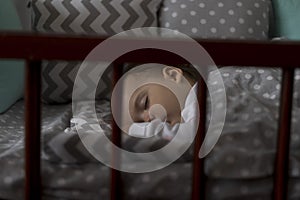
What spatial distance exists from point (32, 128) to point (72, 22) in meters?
0.94

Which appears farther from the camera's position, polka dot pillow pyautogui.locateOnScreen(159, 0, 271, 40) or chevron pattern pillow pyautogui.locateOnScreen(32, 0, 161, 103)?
polka dot pillow pyautogui.locateOnScreen(159, 0, 271, 40)

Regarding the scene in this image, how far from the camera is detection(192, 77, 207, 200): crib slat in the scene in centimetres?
99

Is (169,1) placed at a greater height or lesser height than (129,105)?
greater

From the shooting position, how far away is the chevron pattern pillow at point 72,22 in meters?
1.86

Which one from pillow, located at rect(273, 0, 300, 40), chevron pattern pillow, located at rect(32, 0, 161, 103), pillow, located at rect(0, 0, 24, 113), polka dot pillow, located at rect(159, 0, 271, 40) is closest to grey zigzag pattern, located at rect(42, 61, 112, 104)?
chevron pattern pillow, located at rect(32, 0, 161, 103)

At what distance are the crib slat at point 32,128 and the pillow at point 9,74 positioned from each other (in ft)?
2.24

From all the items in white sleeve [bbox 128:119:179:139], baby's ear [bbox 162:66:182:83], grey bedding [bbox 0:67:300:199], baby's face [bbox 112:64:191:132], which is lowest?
grey bedding [bbox 0:67:300:199]

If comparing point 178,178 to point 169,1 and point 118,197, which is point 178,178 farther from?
point 169,1

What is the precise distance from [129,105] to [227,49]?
406 millimetres

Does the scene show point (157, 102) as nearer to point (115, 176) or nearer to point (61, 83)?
point (115, 176)

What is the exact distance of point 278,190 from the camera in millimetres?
1041

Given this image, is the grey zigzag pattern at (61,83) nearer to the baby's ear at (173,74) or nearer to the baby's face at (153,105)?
the baby's ear at (173,74)

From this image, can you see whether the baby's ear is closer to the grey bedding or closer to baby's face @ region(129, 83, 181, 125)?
baby's face @ region(129, 83, 181, 125)

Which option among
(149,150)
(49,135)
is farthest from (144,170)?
(49,135)
